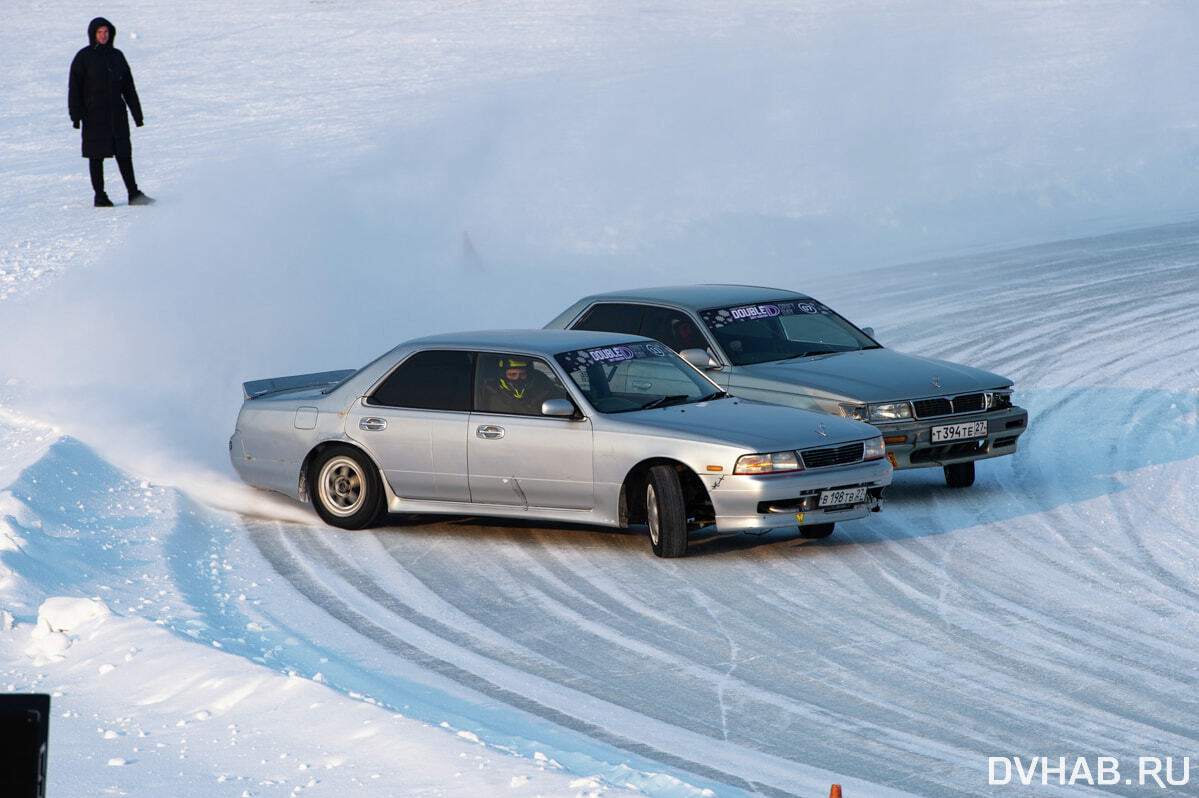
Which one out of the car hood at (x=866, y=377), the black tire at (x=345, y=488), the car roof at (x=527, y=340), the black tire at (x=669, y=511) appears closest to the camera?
the black tire at (x=669, y=511)

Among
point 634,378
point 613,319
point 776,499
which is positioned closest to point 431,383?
point 634,378

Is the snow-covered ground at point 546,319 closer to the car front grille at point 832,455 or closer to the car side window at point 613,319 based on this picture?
the car front grille at point 832,455

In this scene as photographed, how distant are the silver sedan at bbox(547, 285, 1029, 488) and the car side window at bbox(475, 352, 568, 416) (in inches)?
63.6

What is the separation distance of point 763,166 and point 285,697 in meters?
22.9

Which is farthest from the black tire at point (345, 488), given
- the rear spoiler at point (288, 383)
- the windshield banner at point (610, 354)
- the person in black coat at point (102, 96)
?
the person in black coat at point (102, 96)

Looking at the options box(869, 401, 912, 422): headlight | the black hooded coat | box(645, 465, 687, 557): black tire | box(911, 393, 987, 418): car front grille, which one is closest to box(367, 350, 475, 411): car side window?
box(645, 465, 687, 557): black tire

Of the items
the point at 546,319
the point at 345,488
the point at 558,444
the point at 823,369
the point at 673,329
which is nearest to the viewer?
the point at 558,444

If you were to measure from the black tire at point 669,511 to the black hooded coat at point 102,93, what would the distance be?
36.7 ft

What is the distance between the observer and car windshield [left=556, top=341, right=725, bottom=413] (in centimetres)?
1046

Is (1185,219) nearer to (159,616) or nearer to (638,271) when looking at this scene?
(638,271)

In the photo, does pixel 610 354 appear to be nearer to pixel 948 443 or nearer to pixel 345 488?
pixel 345 488

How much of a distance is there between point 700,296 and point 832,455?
10.2 ft

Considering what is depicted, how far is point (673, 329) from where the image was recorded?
12523 mm

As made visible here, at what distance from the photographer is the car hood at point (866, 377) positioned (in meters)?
11.5
